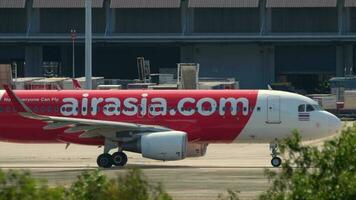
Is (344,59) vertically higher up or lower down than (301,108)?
higher up

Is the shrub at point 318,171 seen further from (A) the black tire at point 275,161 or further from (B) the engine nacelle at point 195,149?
(B) the engine nacelle at point 195,149

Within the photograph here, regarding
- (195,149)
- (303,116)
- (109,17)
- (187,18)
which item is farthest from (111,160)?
(109,17)

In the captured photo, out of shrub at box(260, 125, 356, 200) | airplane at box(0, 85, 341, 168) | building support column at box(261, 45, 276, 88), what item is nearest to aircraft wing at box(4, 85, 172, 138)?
airplane at box(0, 85, 341, 168)

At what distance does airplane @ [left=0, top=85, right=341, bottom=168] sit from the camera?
38.0 meters

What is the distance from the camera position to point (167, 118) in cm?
3831

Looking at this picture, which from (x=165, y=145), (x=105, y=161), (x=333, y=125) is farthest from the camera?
(x=333, y=125)

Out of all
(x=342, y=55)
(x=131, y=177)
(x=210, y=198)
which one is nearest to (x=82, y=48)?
(x=342, y=55)

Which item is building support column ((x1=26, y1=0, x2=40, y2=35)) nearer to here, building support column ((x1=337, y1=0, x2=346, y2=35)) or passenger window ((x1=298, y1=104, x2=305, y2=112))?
building support column ((x1=337, y1=0, x2=346, y2=35))

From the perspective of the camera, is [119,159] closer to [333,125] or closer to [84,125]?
[84,125]

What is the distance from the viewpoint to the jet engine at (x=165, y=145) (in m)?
36.8

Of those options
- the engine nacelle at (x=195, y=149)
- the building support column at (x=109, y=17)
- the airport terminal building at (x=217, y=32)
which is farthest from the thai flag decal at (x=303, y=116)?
the building support column at (x=109, y=17)

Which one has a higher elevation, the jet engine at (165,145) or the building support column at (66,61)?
the building support column at (66,61)

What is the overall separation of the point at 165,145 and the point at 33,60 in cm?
5053

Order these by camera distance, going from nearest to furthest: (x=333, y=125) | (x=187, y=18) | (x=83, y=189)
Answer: (x=83, y=189) < (x=333, y=125) < (x=187, y=18)
